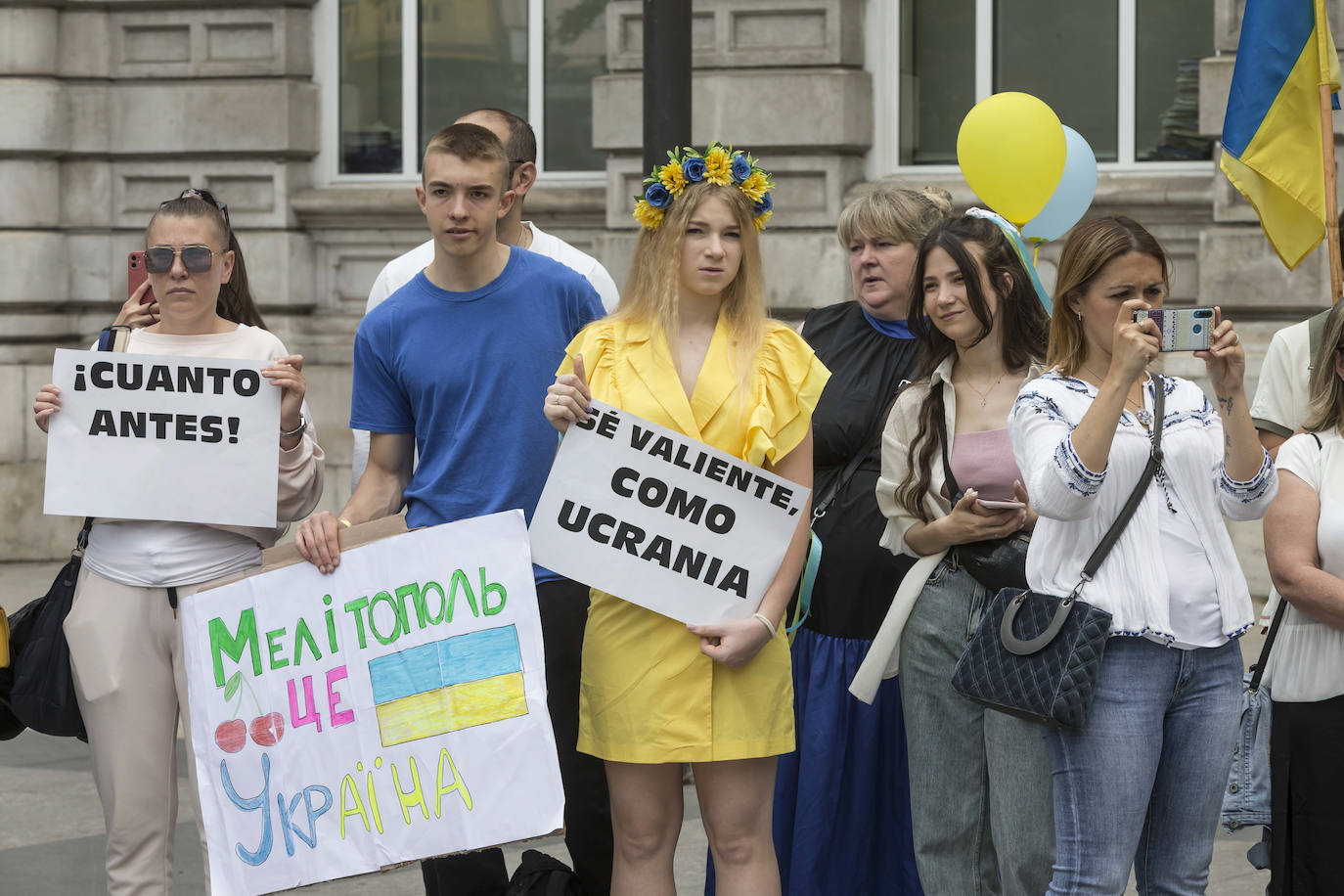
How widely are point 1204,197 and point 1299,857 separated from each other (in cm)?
572

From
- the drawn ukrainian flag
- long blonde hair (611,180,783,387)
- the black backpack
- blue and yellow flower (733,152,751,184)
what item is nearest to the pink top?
long blonde hair (611,180,783,387)

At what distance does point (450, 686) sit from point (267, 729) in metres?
0.45

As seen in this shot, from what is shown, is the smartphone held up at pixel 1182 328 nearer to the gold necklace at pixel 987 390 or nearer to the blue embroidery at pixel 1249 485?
the blue embroidery at pixel 1249 485

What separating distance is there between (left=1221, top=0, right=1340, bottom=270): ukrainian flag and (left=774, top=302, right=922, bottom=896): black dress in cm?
160

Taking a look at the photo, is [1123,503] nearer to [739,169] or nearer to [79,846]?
[739,169]

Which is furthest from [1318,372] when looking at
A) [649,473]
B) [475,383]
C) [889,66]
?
[889,66]

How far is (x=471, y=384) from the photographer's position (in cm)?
438

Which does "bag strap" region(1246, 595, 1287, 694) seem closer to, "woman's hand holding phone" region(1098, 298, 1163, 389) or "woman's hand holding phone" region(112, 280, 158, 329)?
"woman's hand holding phone" region(1098, 298, 1163, 389)

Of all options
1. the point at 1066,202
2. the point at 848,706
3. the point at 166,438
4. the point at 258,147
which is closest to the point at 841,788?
the point at 848,706

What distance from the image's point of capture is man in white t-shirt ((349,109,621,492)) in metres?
5.25

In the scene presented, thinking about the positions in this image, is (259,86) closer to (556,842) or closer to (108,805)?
(556,842)

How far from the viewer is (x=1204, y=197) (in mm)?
9344

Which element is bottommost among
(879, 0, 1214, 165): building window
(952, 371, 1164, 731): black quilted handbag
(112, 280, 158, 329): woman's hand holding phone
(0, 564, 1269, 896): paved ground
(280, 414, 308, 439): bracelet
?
(0, 564, 1269, 896): paved ground

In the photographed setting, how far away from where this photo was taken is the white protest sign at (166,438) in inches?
172
